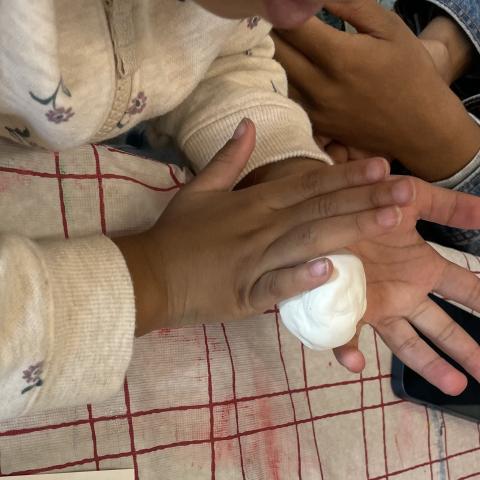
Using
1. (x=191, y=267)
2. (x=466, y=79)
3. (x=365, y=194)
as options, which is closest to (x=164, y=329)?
(x=191, y=267)

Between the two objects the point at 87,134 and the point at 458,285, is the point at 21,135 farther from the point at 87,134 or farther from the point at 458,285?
the point at 458,285

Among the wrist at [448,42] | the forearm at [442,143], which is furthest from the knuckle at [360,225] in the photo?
the wrist at [448,42]

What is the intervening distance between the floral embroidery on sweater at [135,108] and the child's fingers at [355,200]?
154mm

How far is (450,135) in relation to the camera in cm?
74

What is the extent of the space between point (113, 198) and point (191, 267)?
99mm

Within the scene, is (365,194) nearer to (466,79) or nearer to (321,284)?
(321,284)

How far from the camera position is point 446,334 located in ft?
1.93

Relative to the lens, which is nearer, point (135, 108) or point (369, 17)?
point (135, 108)

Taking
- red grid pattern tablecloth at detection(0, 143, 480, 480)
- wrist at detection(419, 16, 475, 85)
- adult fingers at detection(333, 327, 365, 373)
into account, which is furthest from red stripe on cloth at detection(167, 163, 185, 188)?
wrist at detection(419, 16, 475, 85)

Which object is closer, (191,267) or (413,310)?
(191,267)

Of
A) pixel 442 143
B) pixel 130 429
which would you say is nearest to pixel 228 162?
pixel 130 429

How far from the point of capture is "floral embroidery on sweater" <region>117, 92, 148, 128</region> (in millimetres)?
473

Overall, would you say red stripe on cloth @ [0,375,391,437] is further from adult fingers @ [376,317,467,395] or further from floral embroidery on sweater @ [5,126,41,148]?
floral embroidery on sweater @ [5,126,41,148]

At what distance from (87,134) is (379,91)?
396mm
